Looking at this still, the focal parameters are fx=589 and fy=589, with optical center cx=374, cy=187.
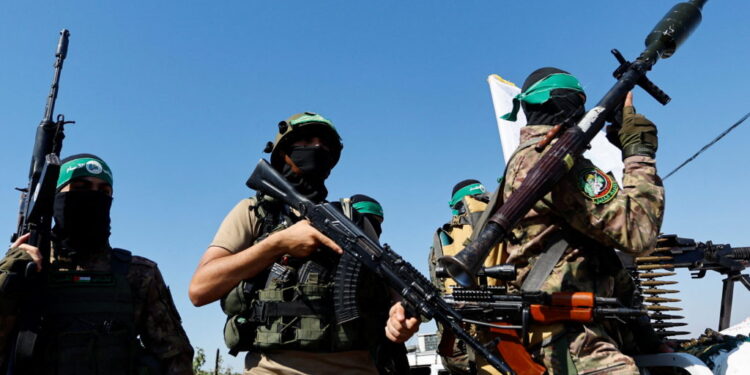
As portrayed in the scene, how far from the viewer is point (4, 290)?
3.70 m

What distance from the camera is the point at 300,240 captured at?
127 inches

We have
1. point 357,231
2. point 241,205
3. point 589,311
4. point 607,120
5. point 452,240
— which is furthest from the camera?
point 452,240

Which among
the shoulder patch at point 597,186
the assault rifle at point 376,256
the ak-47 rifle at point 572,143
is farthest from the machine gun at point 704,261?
the assault rifle at point 376,256

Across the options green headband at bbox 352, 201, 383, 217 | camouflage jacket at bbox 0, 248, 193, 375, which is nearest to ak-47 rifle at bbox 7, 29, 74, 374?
camouflage jacket at bbox 0, 248, 193, 375

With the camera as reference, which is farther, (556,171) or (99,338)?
(99,338)

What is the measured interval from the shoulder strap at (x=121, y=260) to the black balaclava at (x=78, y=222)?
149 mm

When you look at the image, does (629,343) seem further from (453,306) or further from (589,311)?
(453,306)

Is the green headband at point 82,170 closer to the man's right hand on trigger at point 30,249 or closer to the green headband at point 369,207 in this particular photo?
the man's right hand on trigger at point 30,249

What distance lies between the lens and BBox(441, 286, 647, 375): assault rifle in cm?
320

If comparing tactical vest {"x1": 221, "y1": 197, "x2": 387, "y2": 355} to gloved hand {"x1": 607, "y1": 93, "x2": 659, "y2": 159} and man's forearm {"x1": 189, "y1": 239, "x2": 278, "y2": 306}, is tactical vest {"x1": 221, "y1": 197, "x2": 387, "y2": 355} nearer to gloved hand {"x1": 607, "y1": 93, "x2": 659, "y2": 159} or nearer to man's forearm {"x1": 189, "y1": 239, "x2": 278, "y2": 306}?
man's forearm {"x1": 189, "y1": 239, "x2": 278, "y2": 306}

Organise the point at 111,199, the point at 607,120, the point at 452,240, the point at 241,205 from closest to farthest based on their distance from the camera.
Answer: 1. the point at 241,205
2. the point at 607,120
3. the point at 111,199
4. the point at 452,240

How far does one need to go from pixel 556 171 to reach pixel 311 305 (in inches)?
62.6

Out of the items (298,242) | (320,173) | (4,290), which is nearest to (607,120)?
(320,173)

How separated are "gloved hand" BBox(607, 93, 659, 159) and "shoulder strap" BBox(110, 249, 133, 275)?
3551 mm
